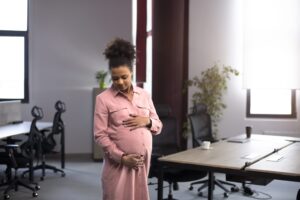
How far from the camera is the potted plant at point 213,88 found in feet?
18.8

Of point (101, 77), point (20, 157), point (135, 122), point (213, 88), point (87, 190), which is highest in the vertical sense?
point (101, 77)

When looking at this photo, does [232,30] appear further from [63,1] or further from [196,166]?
[196,166]

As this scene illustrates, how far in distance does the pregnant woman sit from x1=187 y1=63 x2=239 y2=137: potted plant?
3649 millimetres

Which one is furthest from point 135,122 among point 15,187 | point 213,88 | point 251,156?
point 213,88

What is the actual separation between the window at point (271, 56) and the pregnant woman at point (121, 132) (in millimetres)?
4027

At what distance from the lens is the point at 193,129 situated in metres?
4.29

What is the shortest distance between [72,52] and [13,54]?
3.46ft

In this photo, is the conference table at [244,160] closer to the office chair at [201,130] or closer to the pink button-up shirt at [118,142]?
the office chair at [201,130]

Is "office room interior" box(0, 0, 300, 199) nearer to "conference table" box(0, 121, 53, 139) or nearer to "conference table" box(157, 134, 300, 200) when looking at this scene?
"conference table" box(0, 121, 53, 139)

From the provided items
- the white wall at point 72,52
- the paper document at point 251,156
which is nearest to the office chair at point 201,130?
the paper document at point 251,156

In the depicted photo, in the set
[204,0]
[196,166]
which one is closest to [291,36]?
[204,0]

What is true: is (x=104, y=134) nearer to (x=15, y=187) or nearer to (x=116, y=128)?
(x=116, y=128)

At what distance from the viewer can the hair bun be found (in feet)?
6.81

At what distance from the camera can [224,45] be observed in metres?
5.99
